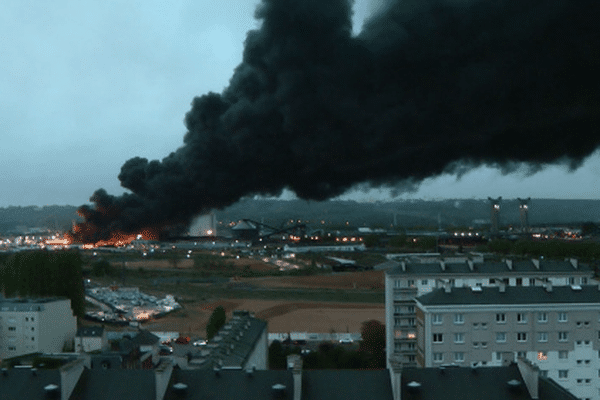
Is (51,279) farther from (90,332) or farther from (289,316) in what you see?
(289,316)

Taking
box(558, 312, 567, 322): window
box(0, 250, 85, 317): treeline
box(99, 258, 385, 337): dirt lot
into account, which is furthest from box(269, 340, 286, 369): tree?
box(0, 250, 85, 317): treeline

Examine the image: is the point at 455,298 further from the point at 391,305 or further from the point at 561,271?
the point at 561,271

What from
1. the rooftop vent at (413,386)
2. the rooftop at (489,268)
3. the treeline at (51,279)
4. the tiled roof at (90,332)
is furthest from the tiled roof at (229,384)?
the treeline at (51,279)

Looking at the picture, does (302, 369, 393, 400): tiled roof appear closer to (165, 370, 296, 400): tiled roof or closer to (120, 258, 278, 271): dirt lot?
(165, 370, 296, 400): tiled roof

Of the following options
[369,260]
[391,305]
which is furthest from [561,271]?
[369,260]

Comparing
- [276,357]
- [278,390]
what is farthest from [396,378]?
[276,357]

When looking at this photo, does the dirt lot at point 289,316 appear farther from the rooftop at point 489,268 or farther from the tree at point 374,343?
the rooftop at point 489,268

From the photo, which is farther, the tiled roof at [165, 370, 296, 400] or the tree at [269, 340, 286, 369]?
the tree at [269, 340, 286, 369]
